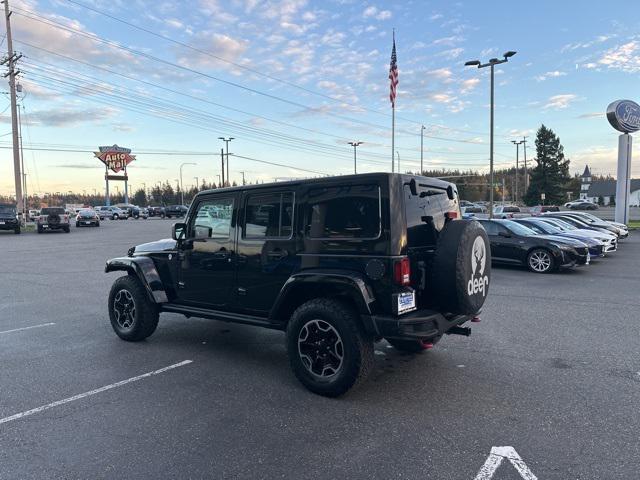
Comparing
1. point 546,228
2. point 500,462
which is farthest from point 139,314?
point 546,228

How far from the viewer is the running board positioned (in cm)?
458

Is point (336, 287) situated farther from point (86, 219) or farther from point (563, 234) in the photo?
point (86, 219)

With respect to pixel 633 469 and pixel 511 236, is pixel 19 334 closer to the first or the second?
pixel 633 469

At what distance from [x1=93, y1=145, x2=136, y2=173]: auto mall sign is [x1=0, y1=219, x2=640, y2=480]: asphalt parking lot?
79664 millimetres

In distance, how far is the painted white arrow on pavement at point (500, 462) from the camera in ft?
9.05

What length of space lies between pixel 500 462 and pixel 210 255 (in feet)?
11.4

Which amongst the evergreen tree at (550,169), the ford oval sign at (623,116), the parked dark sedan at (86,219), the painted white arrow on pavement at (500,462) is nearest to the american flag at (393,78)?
the ford oval sign at (623,116)

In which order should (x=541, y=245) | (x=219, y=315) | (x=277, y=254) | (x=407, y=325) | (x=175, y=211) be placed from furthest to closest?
(x=175, y=211) → (x=541, y=245) → (x=219, y=315) → (x=277, y=254) → (x=407, y=325)

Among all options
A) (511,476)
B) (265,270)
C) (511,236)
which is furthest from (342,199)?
(511,236)

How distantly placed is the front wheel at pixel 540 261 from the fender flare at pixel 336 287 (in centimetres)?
928

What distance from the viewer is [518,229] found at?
12.5 metres

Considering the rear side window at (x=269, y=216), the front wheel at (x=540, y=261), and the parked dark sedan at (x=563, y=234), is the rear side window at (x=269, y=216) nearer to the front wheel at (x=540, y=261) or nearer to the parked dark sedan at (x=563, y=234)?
the front wheel at (x=540, y=261)

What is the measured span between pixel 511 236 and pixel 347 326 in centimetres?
989

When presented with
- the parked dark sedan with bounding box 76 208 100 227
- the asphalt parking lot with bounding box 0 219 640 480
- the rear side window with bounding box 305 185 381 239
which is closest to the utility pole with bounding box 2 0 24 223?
the parked dark sedan with bounding box 76 208 100 227
